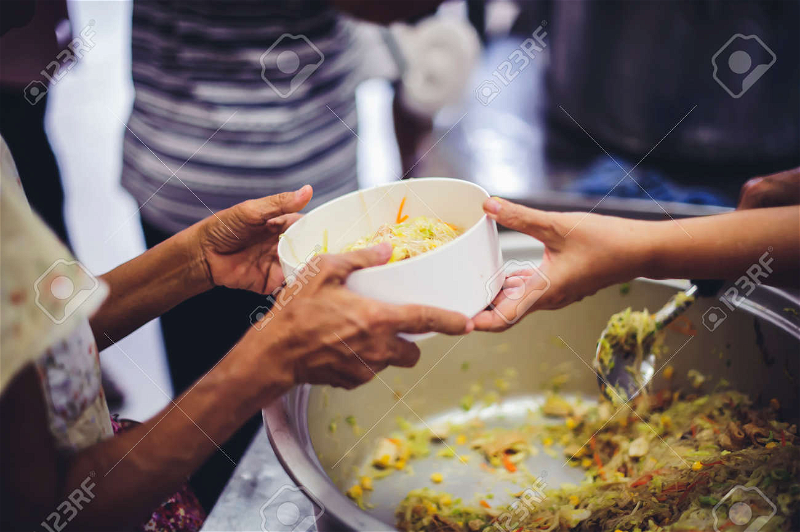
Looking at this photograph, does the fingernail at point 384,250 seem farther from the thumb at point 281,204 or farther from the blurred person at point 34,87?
the blurred person at point 34,87

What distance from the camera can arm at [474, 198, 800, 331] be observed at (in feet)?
3.68

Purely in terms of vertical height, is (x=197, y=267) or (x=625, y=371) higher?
(x=197, y=267)

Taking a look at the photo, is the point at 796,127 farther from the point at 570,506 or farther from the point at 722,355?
the point at 570,506

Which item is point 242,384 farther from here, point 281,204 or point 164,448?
point 281,204

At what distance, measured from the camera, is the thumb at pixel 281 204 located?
4.19 feet

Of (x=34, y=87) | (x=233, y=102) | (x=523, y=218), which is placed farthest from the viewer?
(x=34, y=87)

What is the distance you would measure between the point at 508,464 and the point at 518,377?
28 cm

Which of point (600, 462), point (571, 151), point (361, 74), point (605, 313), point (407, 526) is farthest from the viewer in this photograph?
point (571, 151)

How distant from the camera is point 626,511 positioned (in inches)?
44.9

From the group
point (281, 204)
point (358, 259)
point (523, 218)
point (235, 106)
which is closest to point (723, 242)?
point (523, 218)

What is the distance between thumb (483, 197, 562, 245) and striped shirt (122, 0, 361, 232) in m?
0.95

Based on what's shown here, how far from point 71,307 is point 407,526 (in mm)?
800

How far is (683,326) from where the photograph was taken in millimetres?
1469

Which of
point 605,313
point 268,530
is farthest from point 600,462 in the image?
point 268,530
